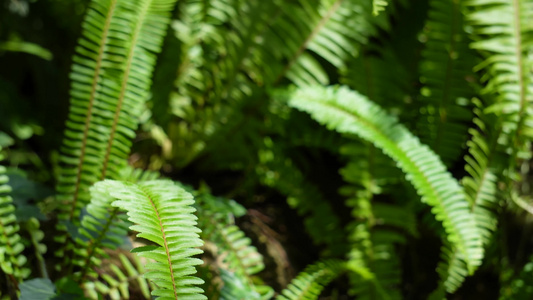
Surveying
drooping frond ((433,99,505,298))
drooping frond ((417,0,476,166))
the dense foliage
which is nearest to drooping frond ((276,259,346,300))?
the dense foliage

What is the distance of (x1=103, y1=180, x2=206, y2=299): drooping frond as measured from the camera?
1.08 meters

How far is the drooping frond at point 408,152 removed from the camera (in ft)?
4.97

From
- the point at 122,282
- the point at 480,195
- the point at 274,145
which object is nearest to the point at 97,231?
the point at 122,282

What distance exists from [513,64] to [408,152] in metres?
0.56

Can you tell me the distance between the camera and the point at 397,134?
1.66 m

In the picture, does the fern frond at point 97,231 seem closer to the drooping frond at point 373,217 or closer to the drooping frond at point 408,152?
the drooping frond at point 408,152

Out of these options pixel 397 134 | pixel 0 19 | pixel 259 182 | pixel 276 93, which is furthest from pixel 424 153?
pixel 0 19

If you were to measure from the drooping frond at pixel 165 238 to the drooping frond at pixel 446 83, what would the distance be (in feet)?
3.74

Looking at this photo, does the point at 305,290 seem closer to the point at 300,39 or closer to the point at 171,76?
the point at 300,39

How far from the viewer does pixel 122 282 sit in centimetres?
157

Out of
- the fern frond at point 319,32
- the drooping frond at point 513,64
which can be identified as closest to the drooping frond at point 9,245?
the fern frond at point 319,32

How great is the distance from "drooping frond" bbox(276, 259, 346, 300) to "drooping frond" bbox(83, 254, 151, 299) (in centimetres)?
47

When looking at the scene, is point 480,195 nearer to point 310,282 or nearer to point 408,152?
point 408,152

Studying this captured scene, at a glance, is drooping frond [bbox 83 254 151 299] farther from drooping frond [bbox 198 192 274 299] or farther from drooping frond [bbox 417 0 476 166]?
drooping frond [bbox 417 0 476 166]
